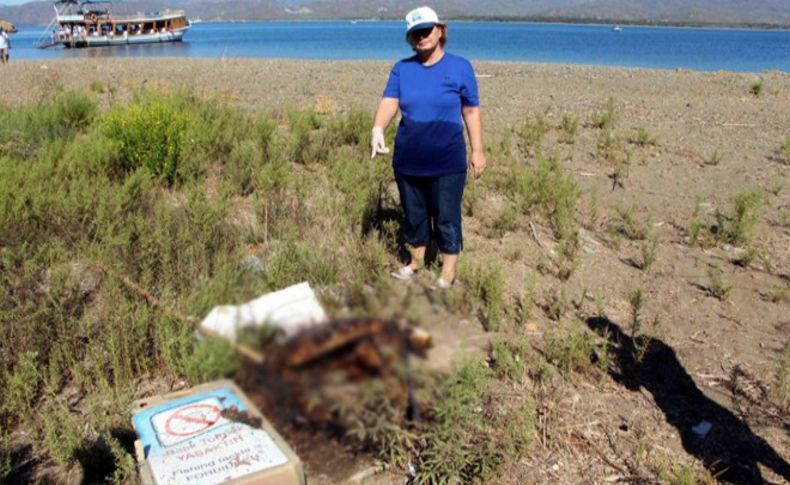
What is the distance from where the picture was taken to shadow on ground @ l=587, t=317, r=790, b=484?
3508 millimetres

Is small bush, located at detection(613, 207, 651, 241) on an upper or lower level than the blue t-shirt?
lower

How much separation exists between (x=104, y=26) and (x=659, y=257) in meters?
74.2

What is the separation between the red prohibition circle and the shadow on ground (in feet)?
8.19

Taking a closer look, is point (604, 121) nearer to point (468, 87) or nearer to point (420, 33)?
point (468, 87)

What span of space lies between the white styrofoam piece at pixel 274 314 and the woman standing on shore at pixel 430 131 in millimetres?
2715

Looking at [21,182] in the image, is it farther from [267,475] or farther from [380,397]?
[380,397]

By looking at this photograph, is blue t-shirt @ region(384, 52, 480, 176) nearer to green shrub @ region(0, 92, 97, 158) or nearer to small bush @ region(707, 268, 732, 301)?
small bush @ region(707, 268, 732, 301)

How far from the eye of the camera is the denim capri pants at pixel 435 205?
4430 millimetres

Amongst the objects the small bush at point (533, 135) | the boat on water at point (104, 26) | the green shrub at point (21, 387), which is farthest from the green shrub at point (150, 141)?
the boat on water at point (104, 26)

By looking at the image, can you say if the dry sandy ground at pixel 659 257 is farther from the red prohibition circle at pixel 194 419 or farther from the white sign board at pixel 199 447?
the red prohibition circle at pixel 194 419

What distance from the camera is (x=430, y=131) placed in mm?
4203

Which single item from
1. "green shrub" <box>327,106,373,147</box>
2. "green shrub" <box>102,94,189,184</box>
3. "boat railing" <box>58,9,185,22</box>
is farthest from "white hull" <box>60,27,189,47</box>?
"green shrub" <box>102,94,189,184</box>

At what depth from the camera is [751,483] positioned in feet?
11.1

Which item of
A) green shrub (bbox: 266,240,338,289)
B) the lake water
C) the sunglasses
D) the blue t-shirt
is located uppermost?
the sunglasses
